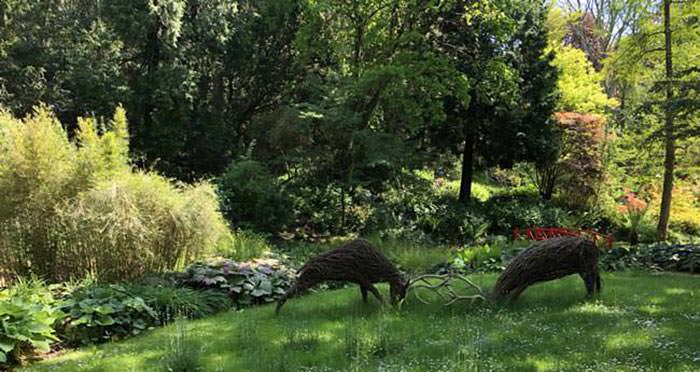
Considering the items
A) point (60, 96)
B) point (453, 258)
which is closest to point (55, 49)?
point (60, 96)

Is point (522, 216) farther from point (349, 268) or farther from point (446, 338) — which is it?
point (446, 338)

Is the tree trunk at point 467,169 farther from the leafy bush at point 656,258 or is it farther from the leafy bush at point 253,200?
the leafy bush at point 656,258

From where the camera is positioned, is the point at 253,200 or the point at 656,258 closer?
the point at 656,258

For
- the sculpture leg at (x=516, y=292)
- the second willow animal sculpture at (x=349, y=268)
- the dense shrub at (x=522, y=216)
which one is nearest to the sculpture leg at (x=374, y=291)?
the second willow animal sculpture at (x=349, y=268)

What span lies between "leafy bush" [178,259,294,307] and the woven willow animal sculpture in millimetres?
2964

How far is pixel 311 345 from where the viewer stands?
4461 mm

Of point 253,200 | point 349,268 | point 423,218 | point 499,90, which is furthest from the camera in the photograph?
point 499,90

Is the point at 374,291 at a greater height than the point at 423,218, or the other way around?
the point at 423,218

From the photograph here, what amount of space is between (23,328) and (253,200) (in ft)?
22.8

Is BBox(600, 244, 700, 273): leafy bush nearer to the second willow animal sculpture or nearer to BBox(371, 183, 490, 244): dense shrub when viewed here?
BBox(371, 183, 490, 244): dense shrub

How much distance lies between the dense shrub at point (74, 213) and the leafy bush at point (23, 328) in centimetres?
150

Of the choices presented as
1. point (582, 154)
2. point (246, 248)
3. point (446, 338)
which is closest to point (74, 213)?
point (246, 248)

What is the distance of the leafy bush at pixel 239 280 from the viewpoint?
6590 millimetres

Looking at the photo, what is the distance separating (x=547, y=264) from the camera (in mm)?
5195
